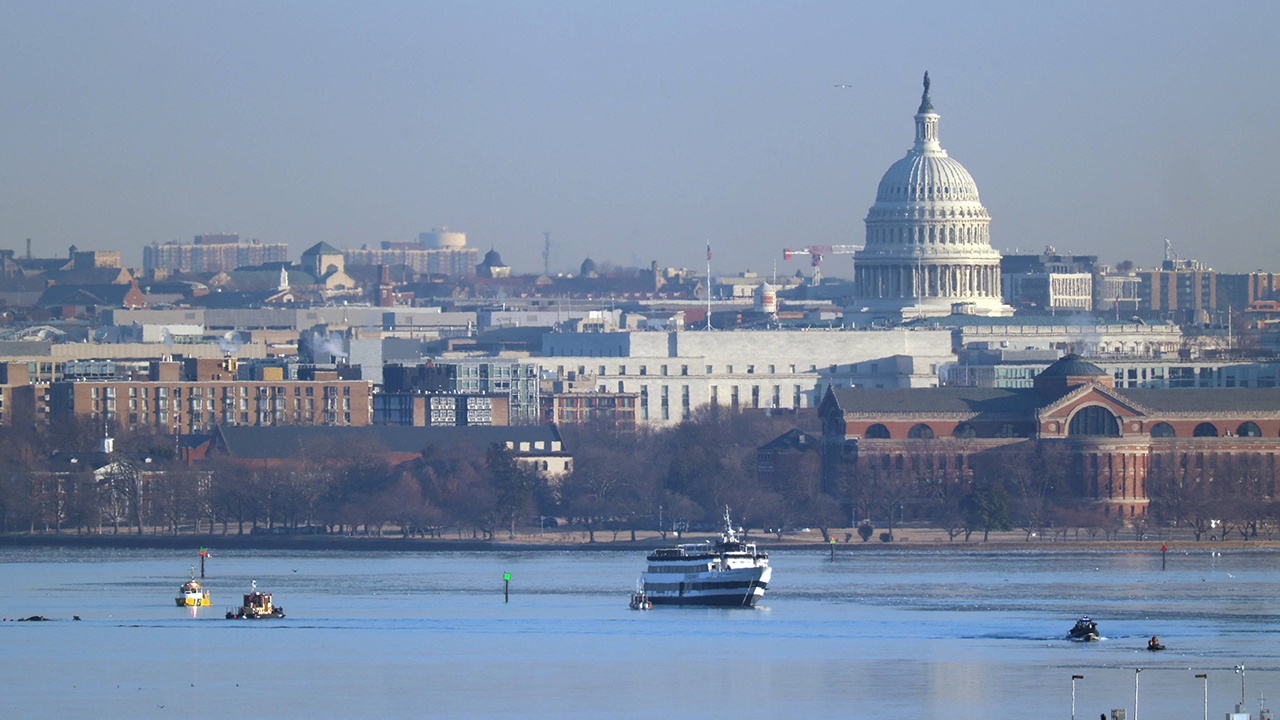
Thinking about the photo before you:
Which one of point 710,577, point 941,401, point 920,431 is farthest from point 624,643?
point 941,401

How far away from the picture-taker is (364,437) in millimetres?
149625

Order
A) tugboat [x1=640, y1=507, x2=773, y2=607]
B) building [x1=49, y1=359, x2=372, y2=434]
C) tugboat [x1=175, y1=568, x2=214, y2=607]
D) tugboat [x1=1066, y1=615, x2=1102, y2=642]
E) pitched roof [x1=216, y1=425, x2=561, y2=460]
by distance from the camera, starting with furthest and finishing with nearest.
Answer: building [x1=49, y1=359, x2=372, y2=434] → pitched roof [x1=216, y1=425, x2=561, y2=460] → tugboat [x1=640, y1=507, x2=773, y2=607] → tugboat [x1=175, y1=568, x2=214, y2=607] → tugboat [x1=1066, y1=615, x2=1102, y2=642]

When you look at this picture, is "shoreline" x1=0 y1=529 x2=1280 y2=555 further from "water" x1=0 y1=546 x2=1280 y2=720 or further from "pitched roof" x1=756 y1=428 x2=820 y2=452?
"pitched roof" x1=756 y1=428 x2=820 y2=452

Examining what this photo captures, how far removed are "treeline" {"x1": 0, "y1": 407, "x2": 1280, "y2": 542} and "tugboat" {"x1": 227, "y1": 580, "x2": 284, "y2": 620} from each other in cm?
3601

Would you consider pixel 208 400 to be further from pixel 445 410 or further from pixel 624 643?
pixel 624 643

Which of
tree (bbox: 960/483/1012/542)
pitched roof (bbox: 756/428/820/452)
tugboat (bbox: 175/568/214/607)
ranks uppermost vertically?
pitched roof (bbox: 756/428/820/452)

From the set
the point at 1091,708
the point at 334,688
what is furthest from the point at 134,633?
the point at 1091,708

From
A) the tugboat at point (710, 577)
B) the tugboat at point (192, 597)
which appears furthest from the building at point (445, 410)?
the tugboat at point (192, 597)

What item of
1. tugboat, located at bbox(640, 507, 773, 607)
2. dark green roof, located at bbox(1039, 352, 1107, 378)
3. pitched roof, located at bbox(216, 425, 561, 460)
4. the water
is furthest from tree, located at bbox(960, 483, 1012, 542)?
tugboat, located at bbox(640, 507, 773, 607)

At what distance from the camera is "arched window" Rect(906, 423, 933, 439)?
5551 inches

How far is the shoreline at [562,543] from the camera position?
127375mm

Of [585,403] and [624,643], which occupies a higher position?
[585,403]

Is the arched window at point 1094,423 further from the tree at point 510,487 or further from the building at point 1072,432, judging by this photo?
the tree at point 510,487

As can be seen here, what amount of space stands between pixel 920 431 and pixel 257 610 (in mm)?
49135
